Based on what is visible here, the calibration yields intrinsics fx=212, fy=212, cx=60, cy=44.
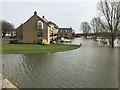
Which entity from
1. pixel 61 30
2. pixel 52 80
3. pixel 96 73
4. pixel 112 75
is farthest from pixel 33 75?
pixel 61 30

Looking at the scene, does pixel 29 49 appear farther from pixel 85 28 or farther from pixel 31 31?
pixel 85 28

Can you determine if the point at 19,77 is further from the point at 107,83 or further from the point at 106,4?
the point at 106,4

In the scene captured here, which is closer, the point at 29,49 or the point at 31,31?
the point at 29,49

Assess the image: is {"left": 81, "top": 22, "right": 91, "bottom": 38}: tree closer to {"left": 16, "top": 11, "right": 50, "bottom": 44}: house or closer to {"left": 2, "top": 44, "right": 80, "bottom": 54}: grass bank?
{"left": 16, "top": 11, "right": 50, "bottom": 44}: house

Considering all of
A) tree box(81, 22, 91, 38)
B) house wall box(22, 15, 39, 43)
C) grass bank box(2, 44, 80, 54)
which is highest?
tree box(81, 22, 91, 38)

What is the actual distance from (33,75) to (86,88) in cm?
521

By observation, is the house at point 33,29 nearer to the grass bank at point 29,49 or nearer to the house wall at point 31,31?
the house wall at point 31,31

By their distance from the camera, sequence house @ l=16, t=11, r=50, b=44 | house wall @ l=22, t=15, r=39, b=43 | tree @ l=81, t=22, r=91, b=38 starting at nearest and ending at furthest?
house @ l=16, t=11, r=50, b=44, house wall @ l=22, t=15, r=39, b=43, tree @ l=81, t=22, r=91, b=38

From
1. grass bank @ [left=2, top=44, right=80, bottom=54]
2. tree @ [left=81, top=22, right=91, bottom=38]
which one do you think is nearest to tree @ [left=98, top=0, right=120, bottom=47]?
grass bank @ [left=2, top=44, right=80, bottom=54]

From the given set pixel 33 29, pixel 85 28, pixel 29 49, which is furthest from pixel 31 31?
pixel 85 28

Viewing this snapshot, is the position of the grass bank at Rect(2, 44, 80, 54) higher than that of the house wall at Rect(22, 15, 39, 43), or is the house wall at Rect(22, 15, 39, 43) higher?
the house wall at Rect(22, 15, 39, 43)

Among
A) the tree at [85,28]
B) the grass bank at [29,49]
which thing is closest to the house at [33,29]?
the grass bank at [29,49]

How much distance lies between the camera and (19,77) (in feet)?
49.3

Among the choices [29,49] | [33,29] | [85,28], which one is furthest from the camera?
[85,28]
